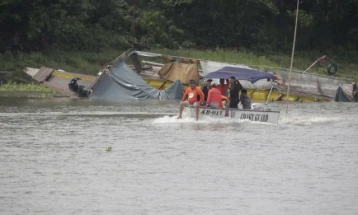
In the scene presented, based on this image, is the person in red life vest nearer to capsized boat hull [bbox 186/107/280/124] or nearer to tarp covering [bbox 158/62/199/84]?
capsized boat hull [bbox 186/107/280/124]

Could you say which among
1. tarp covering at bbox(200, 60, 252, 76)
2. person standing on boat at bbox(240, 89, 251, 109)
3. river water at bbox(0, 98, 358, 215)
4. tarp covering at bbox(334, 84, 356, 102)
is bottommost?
river water at bbox(0, 98, 358, 215)

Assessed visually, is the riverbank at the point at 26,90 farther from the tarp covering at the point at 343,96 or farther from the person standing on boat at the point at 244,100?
the person standing on boat at the point at 244,100

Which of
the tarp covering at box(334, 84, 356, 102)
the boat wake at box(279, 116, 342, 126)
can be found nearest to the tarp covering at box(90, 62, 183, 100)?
the tarp covering at box(334, 84, 356, 102)

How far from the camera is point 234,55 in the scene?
168 ft

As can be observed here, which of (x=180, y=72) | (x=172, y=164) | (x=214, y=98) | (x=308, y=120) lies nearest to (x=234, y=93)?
(x=214, y=98)

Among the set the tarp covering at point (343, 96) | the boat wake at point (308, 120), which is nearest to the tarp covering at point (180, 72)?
the tarp covering at point (343, 96)

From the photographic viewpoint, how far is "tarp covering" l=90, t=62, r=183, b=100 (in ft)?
135

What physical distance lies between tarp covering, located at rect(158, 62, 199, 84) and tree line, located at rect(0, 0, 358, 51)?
751 cm

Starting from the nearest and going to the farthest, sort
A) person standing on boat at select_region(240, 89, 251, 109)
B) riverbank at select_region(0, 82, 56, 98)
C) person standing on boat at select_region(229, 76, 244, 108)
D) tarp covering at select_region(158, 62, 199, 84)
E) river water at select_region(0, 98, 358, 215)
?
river water at select_region(0, 98, 358, 215), person standing on boat at select_region(240, 89, 251, 109), person standing on boat at select_region(229, 76, 244, 108), riverbank at select_region(0, 82, 56, 98), tarp covering at select_region(158, 62, 199, 84)

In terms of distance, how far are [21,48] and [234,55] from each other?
11.4 meters

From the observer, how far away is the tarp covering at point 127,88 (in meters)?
41.1

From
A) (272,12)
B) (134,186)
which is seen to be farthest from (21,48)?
(134,186)

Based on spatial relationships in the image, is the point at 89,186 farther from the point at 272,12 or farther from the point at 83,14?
the point at 272,12

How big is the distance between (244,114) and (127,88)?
1197 cm
